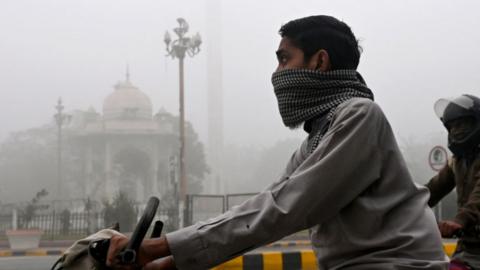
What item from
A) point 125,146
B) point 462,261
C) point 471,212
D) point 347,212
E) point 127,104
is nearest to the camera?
point 347,212

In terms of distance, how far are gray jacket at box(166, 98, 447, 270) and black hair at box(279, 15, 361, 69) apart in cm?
18

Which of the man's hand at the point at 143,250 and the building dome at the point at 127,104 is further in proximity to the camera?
the building dome at the point at 127,104

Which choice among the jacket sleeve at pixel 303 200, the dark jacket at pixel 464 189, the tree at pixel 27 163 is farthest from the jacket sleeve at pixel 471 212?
the tree at pixel 27 163

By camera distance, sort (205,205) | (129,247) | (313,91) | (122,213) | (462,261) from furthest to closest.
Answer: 1. (122,213)
2. (205,205)
3. (462,261)
4. (313,91)
5. (129,247)

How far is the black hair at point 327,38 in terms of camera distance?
1.60 m

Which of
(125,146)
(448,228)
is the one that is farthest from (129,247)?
(125,146)

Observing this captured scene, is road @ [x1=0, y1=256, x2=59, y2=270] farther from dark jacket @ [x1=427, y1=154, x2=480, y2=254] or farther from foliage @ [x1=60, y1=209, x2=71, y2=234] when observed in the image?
foliage @ [x1=60, y1=209, x2=71, y2=234]

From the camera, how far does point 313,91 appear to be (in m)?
1.56

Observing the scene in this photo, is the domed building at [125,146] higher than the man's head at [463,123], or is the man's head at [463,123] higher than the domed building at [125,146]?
the man's head at [463,123]

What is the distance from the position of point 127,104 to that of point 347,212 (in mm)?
45793

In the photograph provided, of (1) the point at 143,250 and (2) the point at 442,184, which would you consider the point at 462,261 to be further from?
(1) the point at 143,250

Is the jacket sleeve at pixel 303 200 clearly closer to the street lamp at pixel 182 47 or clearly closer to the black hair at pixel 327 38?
the black hair at pixel 327 38

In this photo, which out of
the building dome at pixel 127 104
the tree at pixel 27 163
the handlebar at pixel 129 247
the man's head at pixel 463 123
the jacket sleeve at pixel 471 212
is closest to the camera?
the handlebar at pixel 129 247

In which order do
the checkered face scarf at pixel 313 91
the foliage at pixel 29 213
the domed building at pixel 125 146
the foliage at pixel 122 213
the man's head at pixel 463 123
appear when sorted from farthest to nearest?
the domed building at pixel 125 146 → the foliage at pixel 29 213 → the foliage at pixel 122 213 → the man's head at pixel 463 123 → the checkered face scarf at pixel 313 91
